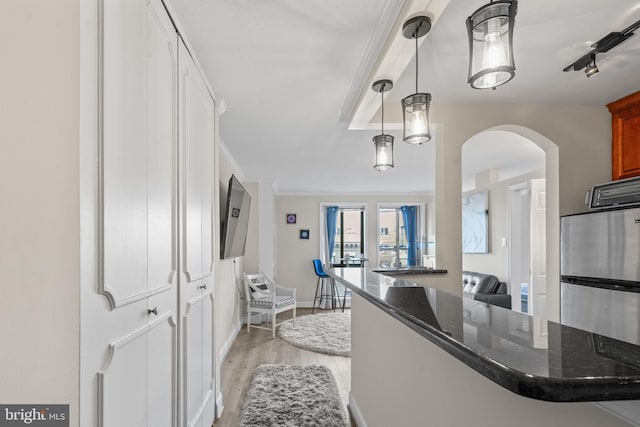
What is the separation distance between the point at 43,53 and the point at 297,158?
3607 mm

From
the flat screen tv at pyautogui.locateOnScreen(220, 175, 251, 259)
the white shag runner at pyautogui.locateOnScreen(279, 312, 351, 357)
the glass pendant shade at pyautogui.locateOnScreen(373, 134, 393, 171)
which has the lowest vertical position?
the white shag runner at pyautogui.locateOnScreen(279, 312, 351, 357)

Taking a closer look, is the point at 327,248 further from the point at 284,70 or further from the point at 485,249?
the point at 284,70

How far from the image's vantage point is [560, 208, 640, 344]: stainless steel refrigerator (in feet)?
6.99

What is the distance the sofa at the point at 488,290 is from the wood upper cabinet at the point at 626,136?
8.20ft

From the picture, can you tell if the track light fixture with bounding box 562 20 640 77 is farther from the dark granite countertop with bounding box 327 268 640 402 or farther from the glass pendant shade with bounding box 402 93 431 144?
the dark granite countertop with bounding box 327 268 640 402

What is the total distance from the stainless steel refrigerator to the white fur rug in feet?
5.79

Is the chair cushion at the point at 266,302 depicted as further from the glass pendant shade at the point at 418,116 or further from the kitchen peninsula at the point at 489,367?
the glass pendant shade at the point at 418,116

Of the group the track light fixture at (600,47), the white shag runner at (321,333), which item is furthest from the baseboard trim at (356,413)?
the track light fixture at (600,47)

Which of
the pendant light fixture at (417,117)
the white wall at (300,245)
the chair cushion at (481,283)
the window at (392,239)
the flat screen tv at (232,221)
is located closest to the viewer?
the pendant light fixture at (417,117)

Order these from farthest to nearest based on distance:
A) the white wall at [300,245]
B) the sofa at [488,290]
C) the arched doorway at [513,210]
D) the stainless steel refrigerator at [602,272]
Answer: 1. the white wall at [300,245]
2. the sofa at [488,290]
3. the arched doorway at [513,210]
4. the stainless steel refrigerator at [602,272]

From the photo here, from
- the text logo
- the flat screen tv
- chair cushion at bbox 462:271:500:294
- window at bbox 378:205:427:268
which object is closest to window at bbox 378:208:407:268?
window at bbox 378:205:427:268

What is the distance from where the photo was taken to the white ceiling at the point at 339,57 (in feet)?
5.25

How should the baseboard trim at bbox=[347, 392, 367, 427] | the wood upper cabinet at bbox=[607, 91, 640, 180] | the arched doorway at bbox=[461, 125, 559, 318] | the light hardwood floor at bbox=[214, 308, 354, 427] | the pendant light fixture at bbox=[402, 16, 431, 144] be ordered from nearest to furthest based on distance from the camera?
1. the pendant light fixture at bbox=[402, 16, 431, 144]
2. the baseboard trim at bbox=[347, 392, 367, 427]
3. the wood upper cabinet at bbox=[607, 91, 640, 180]
4. the light hardwood floor at bbox=[214, 308, 354, 427]
5. the arched doorway at bbox=[461, 125, 559, 318]

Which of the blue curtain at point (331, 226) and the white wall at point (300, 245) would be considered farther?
the blue curtain at point (331, 226)
